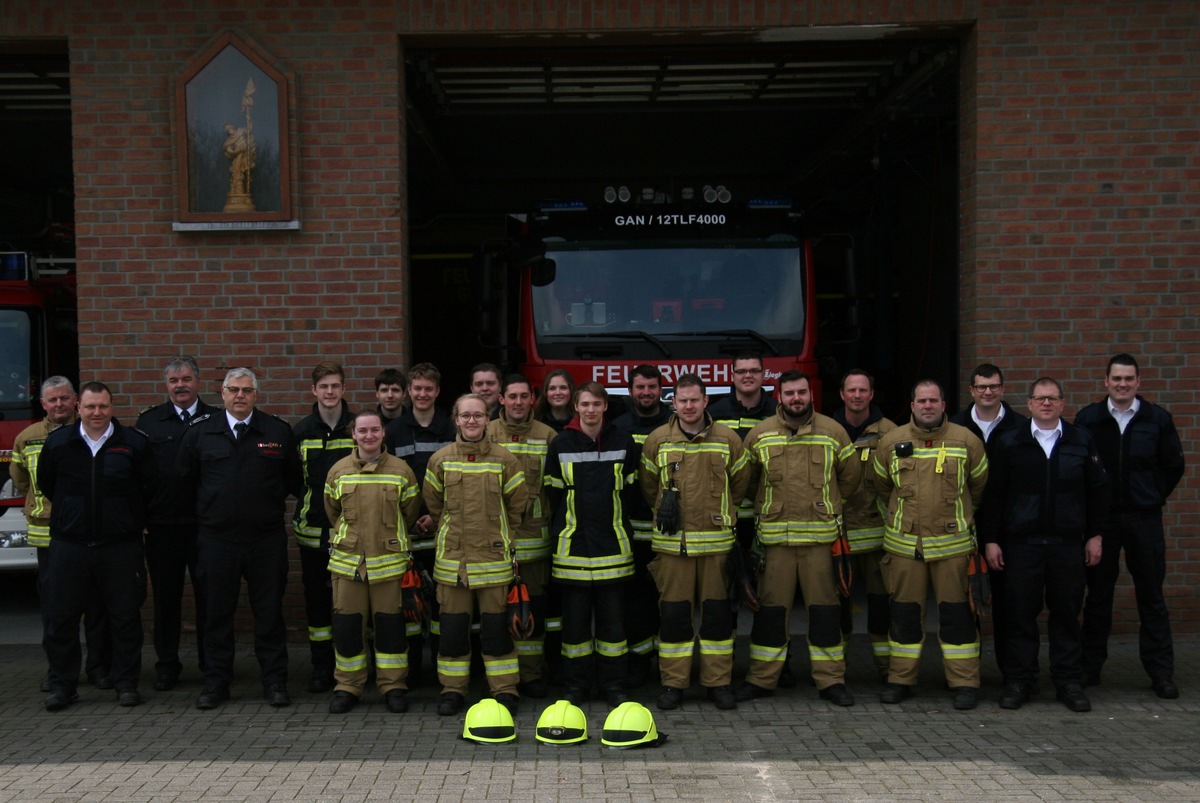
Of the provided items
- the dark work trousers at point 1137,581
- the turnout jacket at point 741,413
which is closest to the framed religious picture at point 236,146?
the turnout jacket at point 741,413

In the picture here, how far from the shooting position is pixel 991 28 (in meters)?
8.09

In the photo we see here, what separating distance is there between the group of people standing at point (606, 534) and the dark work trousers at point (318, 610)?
1 cm

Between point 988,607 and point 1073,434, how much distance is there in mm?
1045

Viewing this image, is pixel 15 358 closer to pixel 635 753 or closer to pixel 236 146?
pixel 236 146

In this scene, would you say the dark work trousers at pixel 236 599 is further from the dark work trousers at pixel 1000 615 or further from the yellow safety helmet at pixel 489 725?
the dark work trousers at pixel 1000 615

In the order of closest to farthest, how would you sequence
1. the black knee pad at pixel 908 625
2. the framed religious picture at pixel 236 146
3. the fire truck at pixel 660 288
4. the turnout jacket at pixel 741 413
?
1. the black knee pad at pixel 908 625
2. the turnout jacket at pixel 741 413
3. the framed religious picture at pixel 236 146
4. the fire truck at pixel 660 288

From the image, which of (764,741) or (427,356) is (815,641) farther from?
(427,356)

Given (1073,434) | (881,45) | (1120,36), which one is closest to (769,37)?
(881,45)

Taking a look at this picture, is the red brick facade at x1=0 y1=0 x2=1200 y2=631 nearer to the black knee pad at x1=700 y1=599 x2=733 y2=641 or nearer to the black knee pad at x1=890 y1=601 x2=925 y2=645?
the black knee pad at x1=890 y1=601 x2=925 y2=645

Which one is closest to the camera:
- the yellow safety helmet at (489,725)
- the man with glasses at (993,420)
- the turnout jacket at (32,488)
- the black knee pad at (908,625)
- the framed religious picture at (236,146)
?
the yellow safety helmet at (489,725)

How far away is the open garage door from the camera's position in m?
A: 9.17

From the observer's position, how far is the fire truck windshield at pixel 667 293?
345 inches

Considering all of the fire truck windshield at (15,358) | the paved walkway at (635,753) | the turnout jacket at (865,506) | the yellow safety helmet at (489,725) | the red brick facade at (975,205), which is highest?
the red brick facade at (975,205)

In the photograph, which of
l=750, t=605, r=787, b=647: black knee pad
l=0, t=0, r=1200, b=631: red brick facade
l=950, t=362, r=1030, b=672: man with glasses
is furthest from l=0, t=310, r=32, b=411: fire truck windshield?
l=950, t=362, r=1030, b=672: man with glasses
